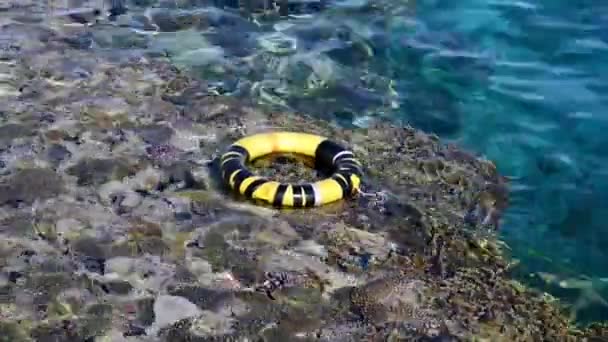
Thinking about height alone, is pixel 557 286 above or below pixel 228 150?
below

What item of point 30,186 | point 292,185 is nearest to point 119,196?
point 30,186

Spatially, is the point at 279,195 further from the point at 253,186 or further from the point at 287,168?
the point at 287,168

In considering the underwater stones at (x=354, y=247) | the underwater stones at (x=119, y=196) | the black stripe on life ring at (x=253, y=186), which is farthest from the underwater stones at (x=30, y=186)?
the underwater stones at (x=354, y=247)

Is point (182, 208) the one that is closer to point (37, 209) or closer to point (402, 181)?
point (37, 209)

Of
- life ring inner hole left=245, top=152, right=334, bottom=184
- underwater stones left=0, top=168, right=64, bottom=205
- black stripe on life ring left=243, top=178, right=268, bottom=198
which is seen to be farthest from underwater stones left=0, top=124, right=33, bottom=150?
black stripe on life ring left=243, top=178, right=268, bottom=198

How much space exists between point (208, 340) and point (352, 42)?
6.72 meters

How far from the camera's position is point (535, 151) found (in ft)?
30.3

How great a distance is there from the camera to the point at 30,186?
23.8 feet

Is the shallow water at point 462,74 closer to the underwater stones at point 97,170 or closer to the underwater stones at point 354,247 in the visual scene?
the underwater stones at point 354,247

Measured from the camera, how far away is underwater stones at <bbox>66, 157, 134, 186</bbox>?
7.51 meters

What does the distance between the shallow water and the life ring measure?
1505 millimetres

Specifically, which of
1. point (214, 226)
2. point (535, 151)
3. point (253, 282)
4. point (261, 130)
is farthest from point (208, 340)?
point (535, 151)

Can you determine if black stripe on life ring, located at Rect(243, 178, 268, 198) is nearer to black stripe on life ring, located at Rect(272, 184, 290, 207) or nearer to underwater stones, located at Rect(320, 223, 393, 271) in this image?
black stripe on life ring, located at Rect(272, 184, 290, 207)

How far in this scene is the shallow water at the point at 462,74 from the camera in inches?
325
